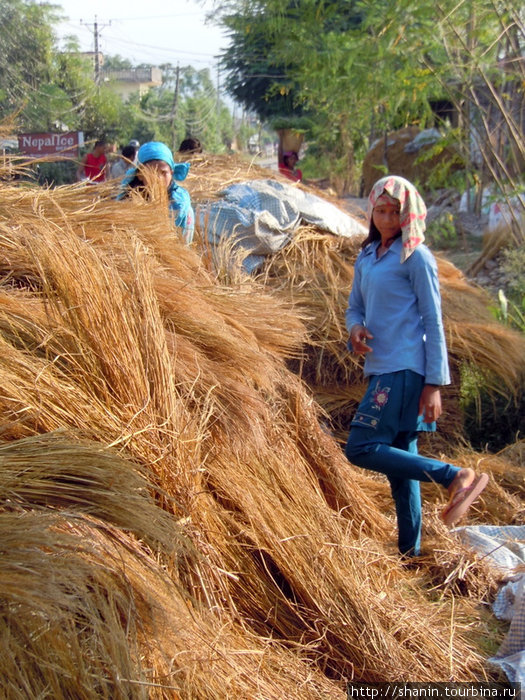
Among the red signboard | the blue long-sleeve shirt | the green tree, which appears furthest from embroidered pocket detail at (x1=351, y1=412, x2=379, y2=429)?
the green tree

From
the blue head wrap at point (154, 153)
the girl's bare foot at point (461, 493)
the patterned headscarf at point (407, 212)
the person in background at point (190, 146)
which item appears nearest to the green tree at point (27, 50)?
the person in background at point (190, 146)

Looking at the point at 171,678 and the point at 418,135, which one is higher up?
the point at 418,135

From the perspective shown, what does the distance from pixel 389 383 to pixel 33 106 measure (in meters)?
15.6

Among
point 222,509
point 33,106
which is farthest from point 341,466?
point 33,106

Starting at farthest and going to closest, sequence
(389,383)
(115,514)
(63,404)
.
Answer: (389,383)
(63,404)
(115,514)

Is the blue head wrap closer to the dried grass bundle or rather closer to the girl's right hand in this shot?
the girl's right hand

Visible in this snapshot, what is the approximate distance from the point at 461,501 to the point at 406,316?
690 millimetres

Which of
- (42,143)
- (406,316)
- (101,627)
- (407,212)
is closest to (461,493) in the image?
(406,316)

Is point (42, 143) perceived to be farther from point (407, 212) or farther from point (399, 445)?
point (399, 445)

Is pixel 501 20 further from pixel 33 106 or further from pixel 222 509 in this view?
pixel 33 106

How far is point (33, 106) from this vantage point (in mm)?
16312

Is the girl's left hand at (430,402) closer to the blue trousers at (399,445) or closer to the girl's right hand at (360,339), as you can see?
the blue trousers at (399,445)

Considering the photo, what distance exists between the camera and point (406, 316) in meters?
2.74

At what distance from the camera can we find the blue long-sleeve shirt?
106 inches
